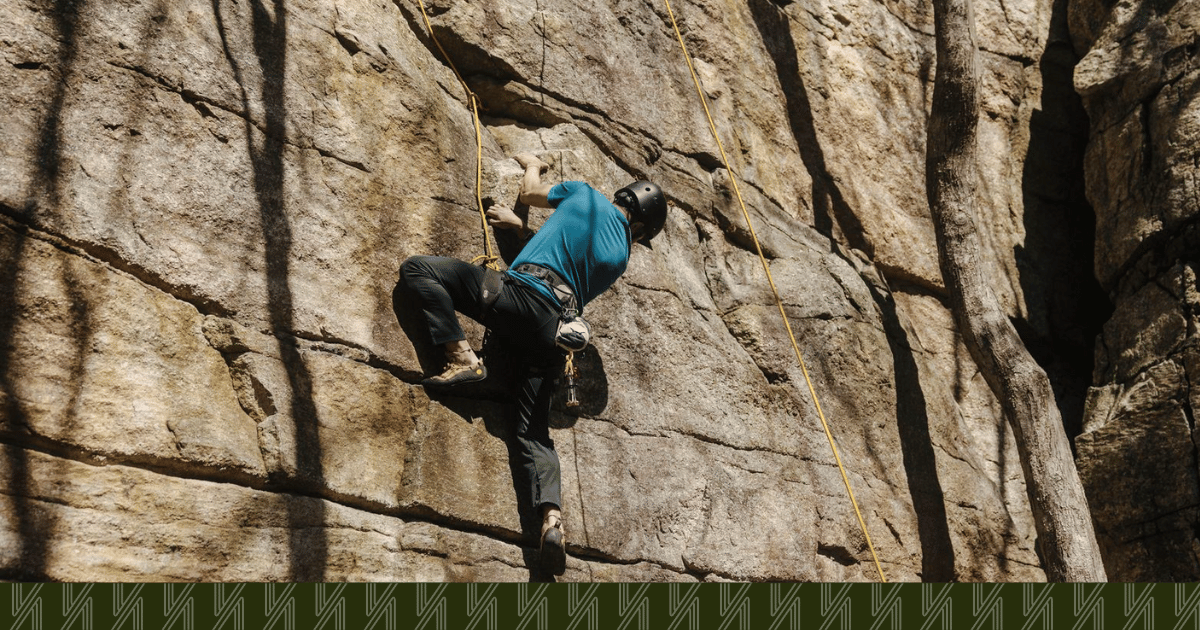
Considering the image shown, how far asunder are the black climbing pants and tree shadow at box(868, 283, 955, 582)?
311cm

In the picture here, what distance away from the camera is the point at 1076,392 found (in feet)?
32.2

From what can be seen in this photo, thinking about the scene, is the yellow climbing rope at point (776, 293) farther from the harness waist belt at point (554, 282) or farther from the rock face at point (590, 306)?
the harness waist belt at point (554, 282)

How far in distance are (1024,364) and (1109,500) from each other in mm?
1284

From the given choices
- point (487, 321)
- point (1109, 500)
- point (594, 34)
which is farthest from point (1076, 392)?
point (487, 321)

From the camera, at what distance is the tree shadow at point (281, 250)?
203 inches

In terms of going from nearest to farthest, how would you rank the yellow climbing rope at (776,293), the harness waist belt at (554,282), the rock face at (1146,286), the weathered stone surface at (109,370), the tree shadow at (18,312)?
the tree shadow at (18,312), the weathered stone surface at (109,370), the harness waist belt at (554,282), the yellow climbing rope at (776,293), the rock face at (1146,286)

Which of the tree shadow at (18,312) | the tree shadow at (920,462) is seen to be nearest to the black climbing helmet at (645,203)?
the tree shadow at (920,462)

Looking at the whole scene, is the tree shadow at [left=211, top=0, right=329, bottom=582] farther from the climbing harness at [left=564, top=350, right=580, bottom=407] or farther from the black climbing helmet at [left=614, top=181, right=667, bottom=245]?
the black climbing helmet at [left=614, top=181, right=667, bottom=245]

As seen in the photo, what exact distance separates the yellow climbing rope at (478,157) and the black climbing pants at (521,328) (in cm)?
38

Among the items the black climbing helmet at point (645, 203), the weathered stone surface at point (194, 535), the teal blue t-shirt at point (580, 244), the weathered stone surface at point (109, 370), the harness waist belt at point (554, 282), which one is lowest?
the weathered stone surface at point (194, 535)

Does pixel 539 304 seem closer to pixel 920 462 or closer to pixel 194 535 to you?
pixel 194 535

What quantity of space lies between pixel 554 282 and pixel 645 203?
40.2 inches

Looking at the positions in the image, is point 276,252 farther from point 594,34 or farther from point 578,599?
point 594,34

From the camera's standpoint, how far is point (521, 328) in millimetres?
5957
